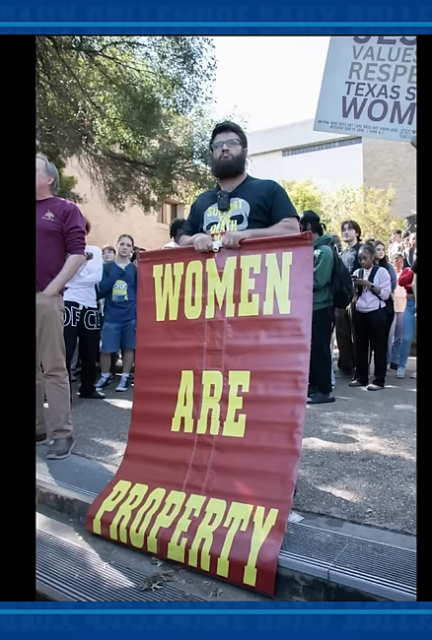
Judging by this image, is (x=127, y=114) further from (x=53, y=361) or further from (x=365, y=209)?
(x=365, y=209)

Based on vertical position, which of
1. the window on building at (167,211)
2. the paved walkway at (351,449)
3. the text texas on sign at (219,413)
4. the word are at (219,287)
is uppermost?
the window on building at (167,211)

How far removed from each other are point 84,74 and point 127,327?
104 inches

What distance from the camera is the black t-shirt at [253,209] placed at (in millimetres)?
2566

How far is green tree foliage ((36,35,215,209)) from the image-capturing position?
4840mm

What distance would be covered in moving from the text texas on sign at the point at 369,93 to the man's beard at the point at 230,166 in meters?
0.65

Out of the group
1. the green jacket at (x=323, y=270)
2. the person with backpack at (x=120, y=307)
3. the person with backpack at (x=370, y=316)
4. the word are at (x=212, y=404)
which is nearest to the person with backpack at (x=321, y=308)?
the green jacket at (x=323, y=270)

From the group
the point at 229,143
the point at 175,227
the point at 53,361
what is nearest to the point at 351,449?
the point at 53,361

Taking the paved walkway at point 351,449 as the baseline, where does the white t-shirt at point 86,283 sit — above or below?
above

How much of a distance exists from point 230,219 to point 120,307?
129 inches

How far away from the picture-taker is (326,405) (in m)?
4.90

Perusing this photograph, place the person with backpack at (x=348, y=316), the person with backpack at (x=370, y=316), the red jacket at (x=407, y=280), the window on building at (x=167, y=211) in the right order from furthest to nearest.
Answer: the window on building at (x=167, y=211), the red jacket at (x=407, y=280), the person with backpack at (x=348, y=316), the person with backpack at (x=370, y=316)

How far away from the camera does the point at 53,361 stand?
3.41m

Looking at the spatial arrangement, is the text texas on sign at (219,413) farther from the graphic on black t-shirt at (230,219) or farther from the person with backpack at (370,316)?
the person with backpack at (370,316)
